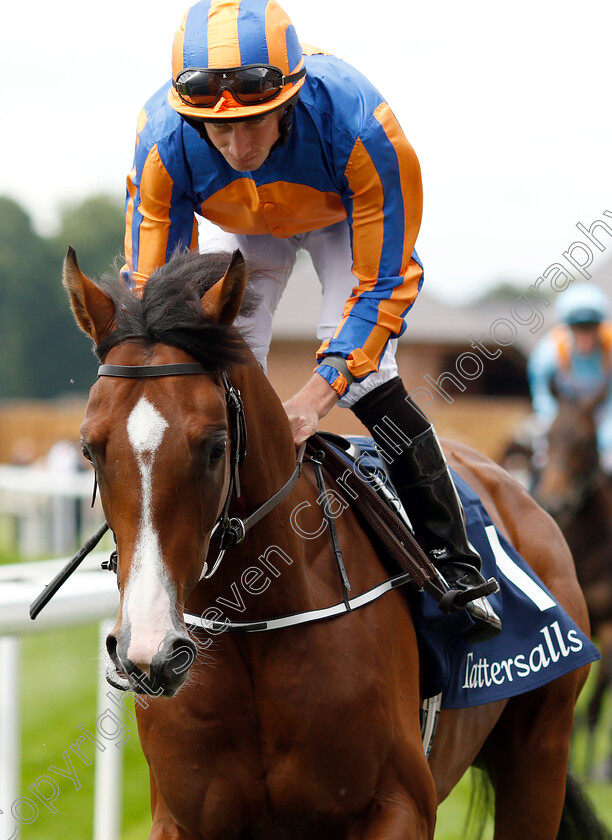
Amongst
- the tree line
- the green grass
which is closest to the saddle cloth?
the green grass

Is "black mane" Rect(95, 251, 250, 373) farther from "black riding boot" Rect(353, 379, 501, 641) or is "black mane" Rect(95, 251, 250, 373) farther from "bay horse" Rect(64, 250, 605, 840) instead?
"black riding boot" Rect(353, 379, 501, 641)

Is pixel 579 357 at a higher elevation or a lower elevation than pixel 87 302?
lower

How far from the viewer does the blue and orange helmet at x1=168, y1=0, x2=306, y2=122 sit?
2453mm

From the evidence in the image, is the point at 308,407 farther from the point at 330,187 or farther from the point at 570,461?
the point at 570,461

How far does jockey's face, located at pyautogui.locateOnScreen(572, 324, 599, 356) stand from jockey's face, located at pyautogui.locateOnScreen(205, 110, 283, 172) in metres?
5.04

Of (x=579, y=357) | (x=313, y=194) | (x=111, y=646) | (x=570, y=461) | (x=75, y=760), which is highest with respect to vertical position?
(x=313, y=194)

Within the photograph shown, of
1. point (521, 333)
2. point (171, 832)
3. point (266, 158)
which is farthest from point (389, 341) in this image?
point (521, 333)

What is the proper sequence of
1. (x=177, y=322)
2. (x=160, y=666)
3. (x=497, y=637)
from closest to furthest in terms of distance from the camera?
(x=160, y=666), (x=177, y=322), (x=497, y=637)

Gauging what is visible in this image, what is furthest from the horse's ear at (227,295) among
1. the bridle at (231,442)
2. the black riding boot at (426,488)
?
the black riding boot at (426,488)

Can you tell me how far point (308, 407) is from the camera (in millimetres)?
2539

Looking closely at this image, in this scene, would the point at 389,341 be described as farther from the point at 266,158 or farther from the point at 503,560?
the point at 503,560

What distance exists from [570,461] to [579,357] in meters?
0.86

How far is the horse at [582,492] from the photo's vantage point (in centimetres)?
688

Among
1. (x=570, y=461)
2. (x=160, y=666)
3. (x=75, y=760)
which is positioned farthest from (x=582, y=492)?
(x=160, y=666)
